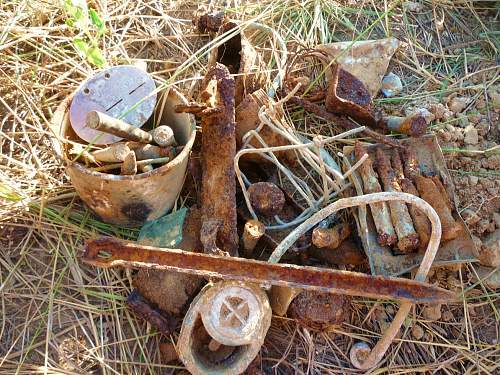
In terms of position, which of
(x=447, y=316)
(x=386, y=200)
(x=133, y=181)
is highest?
(x=133, y=181)

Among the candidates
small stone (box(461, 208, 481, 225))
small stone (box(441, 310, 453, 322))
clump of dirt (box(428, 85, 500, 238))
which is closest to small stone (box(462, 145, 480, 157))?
clump of dirt (box(428, 85, 500, 238))

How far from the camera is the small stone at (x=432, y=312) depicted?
96.0 inches

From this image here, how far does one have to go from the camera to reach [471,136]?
2732 mm

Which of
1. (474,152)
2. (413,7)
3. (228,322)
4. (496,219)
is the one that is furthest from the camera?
(413,7)

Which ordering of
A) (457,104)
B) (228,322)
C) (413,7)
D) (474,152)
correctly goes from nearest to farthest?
(228,322) → (474,152) → (457,104) → (413,7)

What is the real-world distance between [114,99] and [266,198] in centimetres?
79

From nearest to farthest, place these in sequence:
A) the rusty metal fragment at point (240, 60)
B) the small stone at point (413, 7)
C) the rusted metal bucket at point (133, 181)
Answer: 1. the rusted metal bucket at point (133, 181)
2. the rusty metal fragment at point (240, 60)
3. the small stone at point (413, 7)

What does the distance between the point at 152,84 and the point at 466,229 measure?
4.98ft

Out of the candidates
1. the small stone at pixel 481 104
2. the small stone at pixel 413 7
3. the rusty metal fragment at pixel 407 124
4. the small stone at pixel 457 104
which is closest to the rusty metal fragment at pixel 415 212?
the rusty metal fragment at pixel 407 124

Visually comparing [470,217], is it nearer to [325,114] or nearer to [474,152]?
[474,152]

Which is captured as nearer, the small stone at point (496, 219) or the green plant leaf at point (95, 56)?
the green plant leaf at point (95, 56)

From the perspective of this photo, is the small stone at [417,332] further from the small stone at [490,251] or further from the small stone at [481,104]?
the small stone at [481,104]

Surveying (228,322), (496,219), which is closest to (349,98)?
(496,219)

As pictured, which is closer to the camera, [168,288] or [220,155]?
[168,288]
